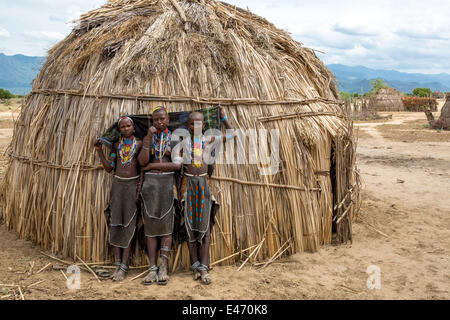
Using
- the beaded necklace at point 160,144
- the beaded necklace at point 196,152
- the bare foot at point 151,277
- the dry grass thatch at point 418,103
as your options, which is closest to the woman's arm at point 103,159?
the beaded necklace at point 160,144

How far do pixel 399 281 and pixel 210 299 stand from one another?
6.30 ft

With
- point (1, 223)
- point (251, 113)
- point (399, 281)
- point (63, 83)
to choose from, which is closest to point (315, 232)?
Result: point (399, 281)

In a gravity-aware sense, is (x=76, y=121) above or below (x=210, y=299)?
above

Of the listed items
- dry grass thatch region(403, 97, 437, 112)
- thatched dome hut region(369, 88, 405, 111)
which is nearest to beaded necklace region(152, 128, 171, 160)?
thatched dome hut region(369, 88, 405, 111)

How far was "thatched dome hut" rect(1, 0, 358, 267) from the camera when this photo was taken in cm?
385

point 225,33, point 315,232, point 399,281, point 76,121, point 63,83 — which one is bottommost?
point 399,281

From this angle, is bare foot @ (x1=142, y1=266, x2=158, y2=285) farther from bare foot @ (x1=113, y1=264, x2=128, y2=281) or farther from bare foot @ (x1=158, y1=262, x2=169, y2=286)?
bare foot @ (x1=113, y1=264, x2=128, y2=281)

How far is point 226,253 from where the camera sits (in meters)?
3.89

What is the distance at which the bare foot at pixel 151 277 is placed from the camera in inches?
135

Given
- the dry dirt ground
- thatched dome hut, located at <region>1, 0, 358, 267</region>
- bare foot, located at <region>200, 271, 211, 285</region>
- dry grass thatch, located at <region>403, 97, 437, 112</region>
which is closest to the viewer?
the dry dirt ground

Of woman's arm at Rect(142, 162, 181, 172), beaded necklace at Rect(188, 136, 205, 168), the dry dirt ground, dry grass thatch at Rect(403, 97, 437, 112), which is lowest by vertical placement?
the dry dirt ground

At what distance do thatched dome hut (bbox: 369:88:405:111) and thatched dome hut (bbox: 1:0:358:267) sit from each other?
78.3 ft

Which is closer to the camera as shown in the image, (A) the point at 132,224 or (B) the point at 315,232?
(A) the point at 132,224
